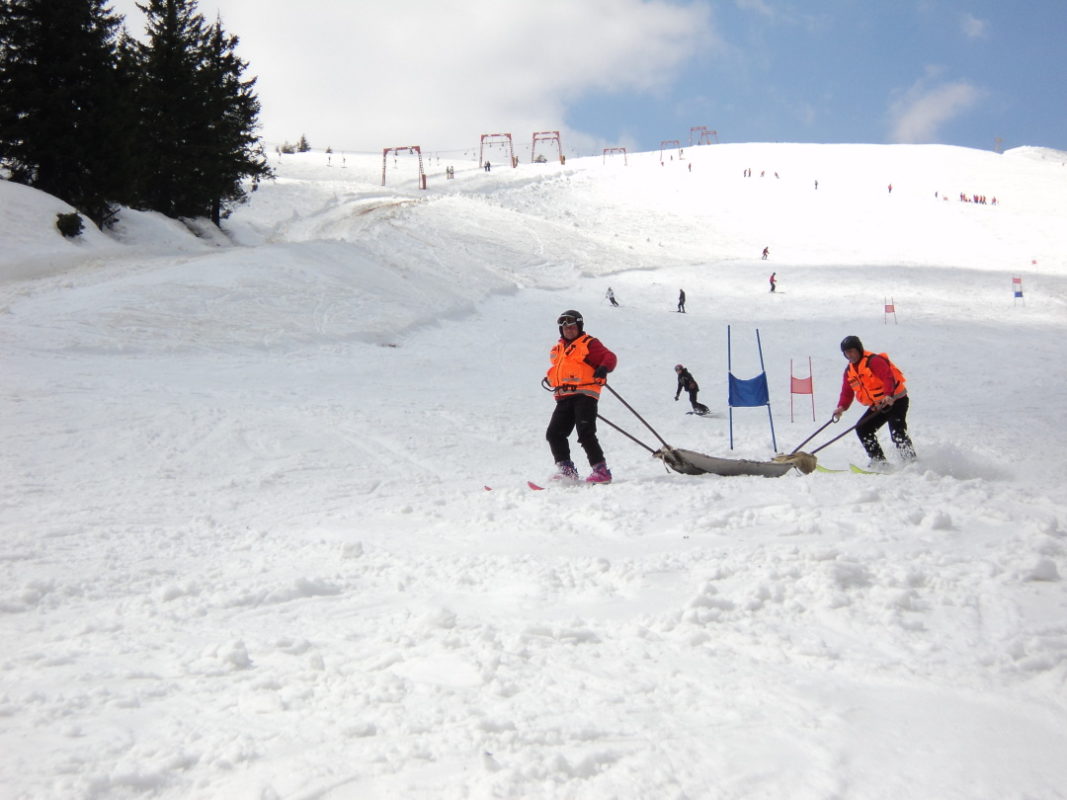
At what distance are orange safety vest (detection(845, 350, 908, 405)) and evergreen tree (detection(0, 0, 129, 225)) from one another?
24529 millimetres

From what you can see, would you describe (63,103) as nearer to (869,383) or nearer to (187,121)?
(187,121)

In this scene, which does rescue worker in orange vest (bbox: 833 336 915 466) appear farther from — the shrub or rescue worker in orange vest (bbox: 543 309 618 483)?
the shrub

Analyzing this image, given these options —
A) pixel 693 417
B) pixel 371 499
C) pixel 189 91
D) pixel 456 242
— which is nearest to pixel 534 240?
pixel 456 242

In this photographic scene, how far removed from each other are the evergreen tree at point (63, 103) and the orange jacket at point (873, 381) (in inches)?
965

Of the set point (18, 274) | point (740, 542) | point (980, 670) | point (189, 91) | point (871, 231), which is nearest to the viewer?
point (980, 670)

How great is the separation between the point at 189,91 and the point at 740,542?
113ft

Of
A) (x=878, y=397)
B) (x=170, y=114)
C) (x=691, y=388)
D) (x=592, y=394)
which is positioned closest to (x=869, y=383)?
(x=878, y=397)

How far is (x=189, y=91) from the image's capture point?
104 ft

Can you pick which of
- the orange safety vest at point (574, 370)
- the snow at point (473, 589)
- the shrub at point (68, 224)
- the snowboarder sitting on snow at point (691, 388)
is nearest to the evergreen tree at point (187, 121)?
the shrub at point (68, 224)

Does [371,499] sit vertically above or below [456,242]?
below

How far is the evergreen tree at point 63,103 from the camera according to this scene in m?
23.2

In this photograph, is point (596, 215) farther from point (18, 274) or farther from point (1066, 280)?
point (18, 274)

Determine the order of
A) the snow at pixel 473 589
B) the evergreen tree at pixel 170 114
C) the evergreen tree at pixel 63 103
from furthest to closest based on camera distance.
→ the evergreen tree at pixel 170 114
the evergreen tree at pixel 63 103
the snow at pixel 473 589

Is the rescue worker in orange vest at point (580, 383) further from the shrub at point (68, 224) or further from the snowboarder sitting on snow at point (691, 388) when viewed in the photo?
the shrub at point (68, 224)
